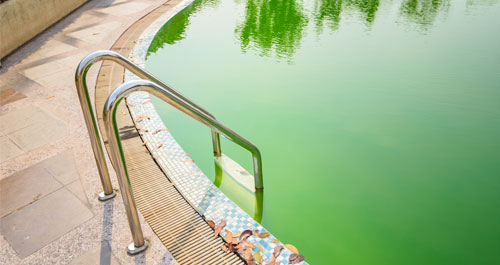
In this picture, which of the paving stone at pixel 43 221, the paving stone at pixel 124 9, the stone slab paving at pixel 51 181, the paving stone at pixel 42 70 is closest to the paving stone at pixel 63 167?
the stone slab paving at pixel 51 181

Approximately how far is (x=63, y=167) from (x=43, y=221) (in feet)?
2.28

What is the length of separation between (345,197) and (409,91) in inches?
112

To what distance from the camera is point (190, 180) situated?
9.84 feet

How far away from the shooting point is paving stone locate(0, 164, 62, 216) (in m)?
2.63

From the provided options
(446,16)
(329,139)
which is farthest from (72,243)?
(446,16)

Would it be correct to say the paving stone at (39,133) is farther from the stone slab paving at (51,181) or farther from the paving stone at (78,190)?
the paving stone at (78,190)

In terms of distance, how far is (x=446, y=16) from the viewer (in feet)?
27.9

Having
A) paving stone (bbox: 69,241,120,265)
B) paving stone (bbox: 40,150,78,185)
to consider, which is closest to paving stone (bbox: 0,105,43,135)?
paving stone (bbox: 40,150,78,185)

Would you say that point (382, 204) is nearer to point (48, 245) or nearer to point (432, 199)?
point (432, 199)

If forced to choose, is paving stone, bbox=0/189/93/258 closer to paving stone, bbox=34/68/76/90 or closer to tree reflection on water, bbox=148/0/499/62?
paving stone, bbox=34/68/76/90

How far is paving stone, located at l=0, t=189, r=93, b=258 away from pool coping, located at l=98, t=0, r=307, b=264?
0.83 metres

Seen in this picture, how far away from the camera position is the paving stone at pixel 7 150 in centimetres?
320

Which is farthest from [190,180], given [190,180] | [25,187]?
[25,187]

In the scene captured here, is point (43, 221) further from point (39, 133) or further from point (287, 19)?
point (287, 19)
